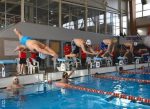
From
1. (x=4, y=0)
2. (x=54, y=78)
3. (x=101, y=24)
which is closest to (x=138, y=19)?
(x=101, y=24)

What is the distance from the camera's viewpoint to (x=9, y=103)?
6387 millimetres

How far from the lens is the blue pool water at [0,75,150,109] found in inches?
237

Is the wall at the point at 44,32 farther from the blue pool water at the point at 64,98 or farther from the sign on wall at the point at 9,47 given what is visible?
the blue pool water at the point at 64,98

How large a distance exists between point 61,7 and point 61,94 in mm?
10661

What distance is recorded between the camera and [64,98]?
7.02 metres

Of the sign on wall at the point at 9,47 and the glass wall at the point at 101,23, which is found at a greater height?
the glass wall at the point at 101,23

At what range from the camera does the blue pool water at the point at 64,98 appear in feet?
19.7

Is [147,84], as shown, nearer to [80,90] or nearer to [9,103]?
[80,90]

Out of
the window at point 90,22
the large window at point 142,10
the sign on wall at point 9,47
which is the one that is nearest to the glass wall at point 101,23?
the window at point 90,22

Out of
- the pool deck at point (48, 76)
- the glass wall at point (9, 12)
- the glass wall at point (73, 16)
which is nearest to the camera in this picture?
the pool deck at point (48, 76)

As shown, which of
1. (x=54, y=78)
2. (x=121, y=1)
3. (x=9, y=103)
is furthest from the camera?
(x=121, y=1)

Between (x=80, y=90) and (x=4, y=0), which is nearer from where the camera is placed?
(x=80, y=90)

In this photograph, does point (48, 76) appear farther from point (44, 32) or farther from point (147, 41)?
point (147, 41)

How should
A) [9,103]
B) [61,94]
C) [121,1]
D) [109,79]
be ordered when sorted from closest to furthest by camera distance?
1. [9,103]
2. [61,94]
3. [109,79]
4. [121,1]
